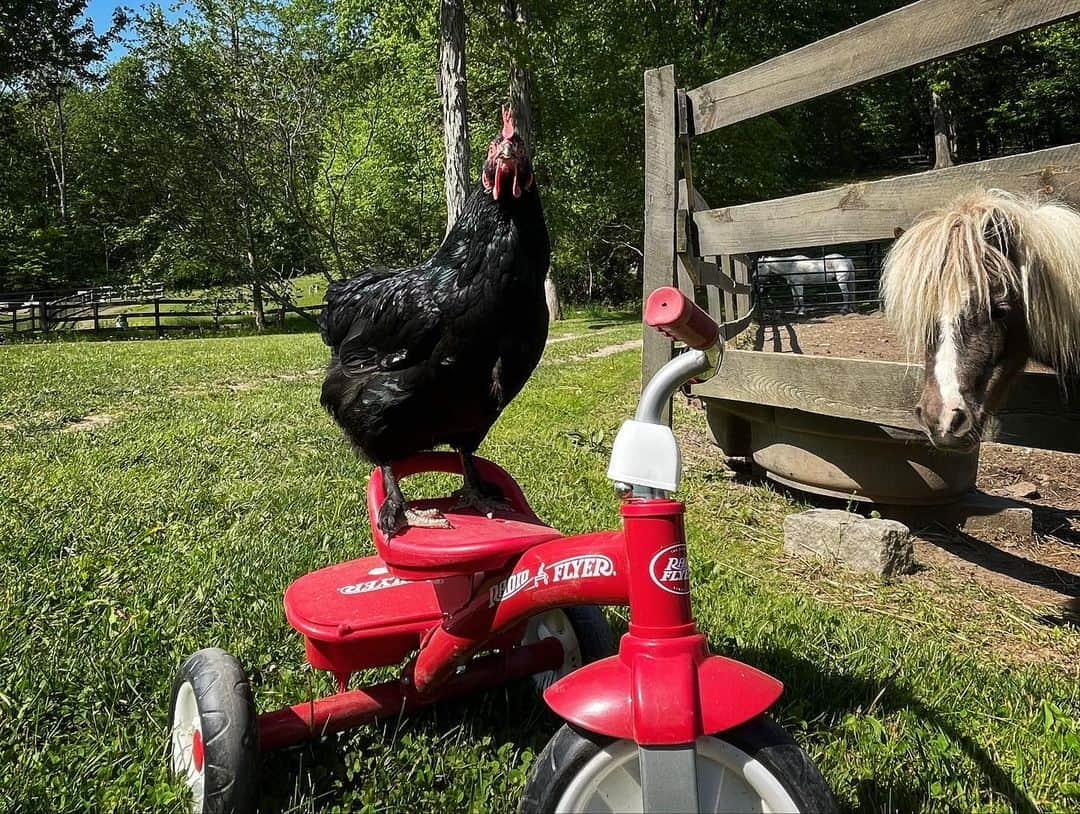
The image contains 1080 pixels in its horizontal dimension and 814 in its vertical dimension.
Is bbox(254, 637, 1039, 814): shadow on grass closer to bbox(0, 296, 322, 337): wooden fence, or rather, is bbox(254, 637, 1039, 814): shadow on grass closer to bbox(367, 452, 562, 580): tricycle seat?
bbox(367, 452, 562, 580): tricycle seat

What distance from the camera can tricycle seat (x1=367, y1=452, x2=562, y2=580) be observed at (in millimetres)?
1655

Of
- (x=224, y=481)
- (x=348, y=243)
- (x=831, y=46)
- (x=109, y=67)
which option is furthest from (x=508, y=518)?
(x=109, y=67)

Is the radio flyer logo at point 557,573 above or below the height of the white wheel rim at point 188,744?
above

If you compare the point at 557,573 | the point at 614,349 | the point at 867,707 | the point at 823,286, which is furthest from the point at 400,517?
the point at 614,349

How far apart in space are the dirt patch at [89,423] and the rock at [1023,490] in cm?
662

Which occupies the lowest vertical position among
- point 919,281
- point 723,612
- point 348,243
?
point 723,612

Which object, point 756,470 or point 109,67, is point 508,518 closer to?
point 756,470

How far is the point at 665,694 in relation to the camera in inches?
46.0

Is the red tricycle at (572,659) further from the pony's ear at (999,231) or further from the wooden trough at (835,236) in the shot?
the wooden trough at (835,236)

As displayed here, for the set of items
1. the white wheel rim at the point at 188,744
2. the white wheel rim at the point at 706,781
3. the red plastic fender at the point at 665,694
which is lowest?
the white wheel rim at the point at 188,744

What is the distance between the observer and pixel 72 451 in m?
5.06

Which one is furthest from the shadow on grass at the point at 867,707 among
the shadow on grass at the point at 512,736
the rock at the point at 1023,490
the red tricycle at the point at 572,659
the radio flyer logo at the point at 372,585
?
the rock at the point at 1023,490

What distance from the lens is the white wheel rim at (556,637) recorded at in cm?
212

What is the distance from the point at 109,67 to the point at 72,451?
2669 cm
